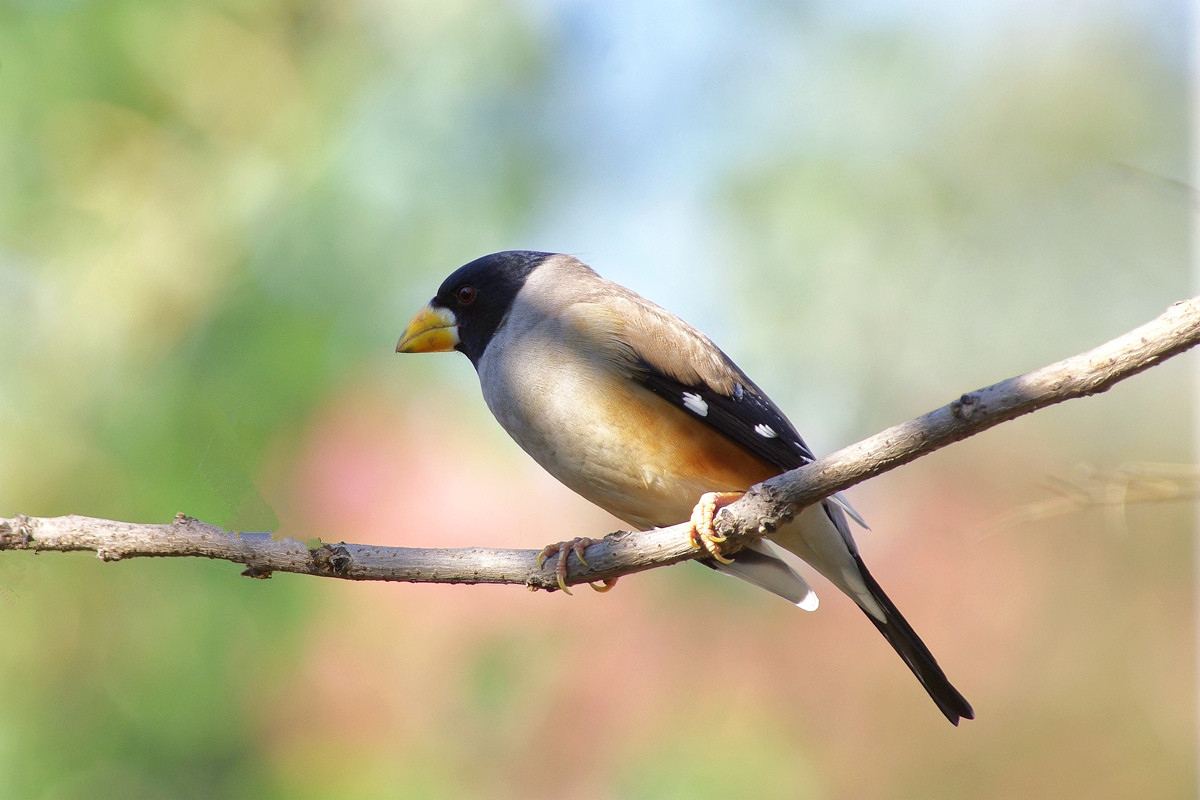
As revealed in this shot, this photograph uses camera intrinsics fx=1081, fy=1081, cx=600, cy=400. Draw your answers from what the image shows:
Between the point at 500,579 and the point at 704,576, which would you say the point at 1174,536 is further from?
the point at 500,579

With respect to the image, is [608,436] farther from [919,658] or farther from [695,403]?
[919,658]

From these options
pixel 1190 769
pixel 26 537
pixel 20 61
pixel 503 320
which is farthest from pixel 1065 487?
pixel 20 61

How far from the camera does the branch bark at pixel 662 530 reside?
1821mm

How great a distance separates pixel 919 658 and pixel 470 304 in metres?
1.77

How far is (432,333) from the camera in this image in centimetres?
354

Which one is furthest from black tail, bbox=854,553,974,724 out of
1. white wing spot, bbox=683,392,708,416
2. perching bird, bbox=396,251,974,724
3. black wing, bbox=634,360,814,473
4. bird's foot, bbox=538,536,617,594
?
bird's foot, bbox=538,536,617,594

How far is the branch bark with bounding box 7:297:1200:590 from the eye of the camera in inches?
71.7

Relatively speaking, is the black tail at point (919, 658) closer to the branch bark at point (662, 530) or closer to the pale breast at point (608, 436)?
the pale breast at point (608, 436)

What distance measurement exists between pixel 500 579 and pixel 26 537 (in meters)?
0.97

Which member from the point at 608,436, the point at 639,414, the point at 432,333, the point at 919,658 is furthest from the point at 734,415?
the point at 432,333

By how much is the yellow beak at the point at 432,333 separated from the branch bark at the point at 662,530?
117 centimetres

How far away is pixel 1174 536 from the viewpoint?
4.86 m

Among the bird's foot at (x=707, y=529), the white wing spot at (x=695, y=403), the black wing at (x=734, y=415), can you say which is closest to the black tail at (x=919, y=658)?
the black wing at (x=734, y=415)

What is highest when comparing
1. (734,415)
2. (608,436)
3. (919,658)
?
(734,415)
